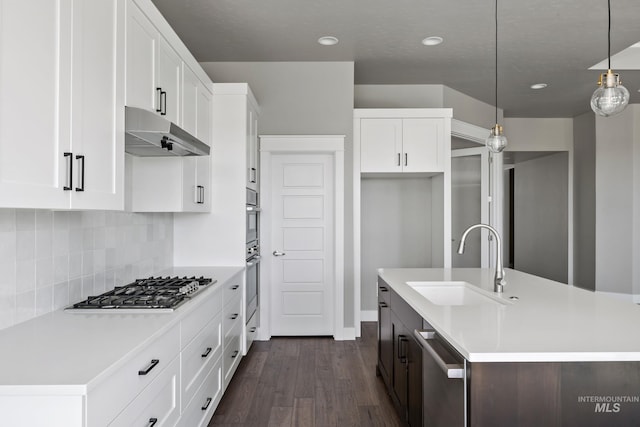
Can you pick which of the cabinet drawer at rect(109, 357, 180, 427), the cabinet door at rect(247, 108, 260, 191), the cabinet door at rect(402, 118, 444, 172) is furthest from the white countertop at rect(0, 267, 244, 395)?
the cabinet door at rect(402, 118, 444, 172)

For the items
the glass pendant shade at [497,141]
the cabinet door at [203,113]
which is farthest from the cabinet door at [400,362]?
the cabinet door at [203,113]

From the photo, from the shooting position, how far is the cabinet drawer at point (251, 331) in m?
3.67

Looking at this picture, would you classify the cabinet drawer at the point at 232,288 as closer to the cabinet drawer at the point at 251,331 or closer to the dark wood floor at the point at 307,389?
the cabinet drawer at the point at 251,331

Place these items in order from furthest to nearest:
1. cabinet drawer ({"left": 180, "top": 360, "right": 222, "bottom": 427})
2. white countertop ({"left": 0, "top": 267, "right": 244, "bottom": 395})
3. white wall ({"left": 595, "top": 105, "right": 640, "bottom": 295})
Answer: white wall ({"left": 595, "top": 105, "right": 640, "bottom": 295}), cabinet drawer ({"left": 180, "top": 360, "right": 222, "bottom": 427}), white countertop ({"left": 0, "top": 267, "right": 244, "bottom": 395})

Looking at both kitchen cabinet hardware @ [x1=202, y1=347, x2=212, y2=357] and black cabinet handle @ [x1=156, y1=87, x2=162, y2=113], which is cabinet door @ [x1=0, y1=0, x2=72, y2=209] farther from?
kitchen cabinet hardware @ [x1=202, y1=347, x2=212, y2=357]

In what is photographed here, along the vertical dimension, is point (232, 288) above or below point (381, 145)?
below

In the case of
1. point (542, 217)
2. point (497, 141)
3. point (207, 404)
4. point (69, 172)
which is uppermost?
point (497, 141)

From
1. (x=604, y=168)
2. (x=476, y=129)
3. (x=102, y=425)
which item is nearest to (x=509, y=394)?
(x=102, y=425)

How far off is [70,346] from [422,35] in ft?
11.9

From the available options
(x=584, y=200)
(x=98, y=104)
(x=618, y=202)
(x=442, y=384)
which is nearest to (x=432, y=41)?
(x=98, y=104)

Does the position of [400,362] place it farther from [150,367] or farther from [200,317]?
[150,367]

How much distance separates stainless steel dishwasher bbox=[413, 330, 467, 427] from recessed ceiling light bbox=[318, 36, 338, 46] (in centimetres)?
295

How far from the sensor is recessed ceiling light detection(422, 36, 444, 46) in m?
3.84

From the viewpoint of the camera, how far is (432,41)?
3891 mm
